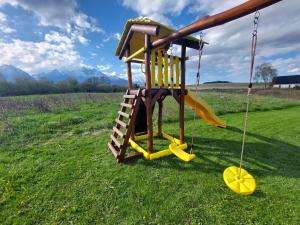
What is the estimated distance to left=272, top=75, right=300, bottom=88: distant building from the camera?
193ft

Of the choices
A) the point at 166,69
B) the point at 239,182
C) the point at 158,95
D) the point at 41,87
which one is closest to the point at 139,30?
the point at 166,69

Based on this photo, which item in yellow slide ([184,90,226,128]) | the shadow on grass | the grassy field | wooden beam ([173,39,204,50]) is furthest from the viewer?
yellow slide ([184,90,226,128])

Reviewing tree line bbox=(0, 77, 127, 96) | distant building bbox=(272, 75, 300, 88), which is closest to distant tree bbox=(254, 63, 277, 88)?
distant building bbox=(272, 75, 300, 88)

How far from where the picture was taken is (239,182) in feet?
10.3

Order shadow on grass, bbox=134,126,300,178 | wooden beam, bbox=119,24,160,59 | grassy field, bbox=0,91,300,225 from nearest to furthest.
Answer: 1. grassy field, bbox=0,91,300,225
2. wooden beam, bbox=119,24,160,59
3. shadow on grass, bbox=134,126,300,178

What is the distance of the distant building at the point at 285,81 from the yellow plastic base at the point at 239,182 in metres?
71.7

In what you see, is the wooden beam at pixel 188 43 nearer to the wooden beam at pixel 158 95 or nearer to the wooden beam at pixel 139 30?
the wooden beam at pixel 139 30

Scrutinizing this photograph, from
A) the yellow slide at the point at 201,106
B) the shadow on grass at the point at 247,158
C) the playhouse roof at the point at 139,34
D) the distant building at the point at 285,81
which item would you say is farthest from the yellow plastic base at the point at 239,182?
the distant building at the point at 285,81

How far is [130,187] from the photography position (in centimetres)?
326

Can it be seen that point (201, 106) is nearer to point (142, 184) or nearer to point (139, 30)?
point (139, 30)

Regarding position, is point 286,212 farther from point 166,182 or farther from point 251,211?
point 166,182

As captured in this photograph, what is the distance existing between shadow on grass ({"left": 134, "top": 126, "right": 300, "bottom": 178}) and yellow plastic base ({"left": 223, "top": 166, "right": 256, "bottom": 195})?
44 cm

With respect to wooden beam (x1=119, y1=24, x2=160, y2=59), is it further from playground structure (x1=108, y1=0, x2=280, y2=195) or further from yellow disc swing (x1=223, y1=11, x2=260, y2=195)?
yellow disc swing (x1=223, y1=11, x2=260, y2=195)

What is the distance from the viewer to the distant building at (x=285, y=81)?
5886 centimetres
